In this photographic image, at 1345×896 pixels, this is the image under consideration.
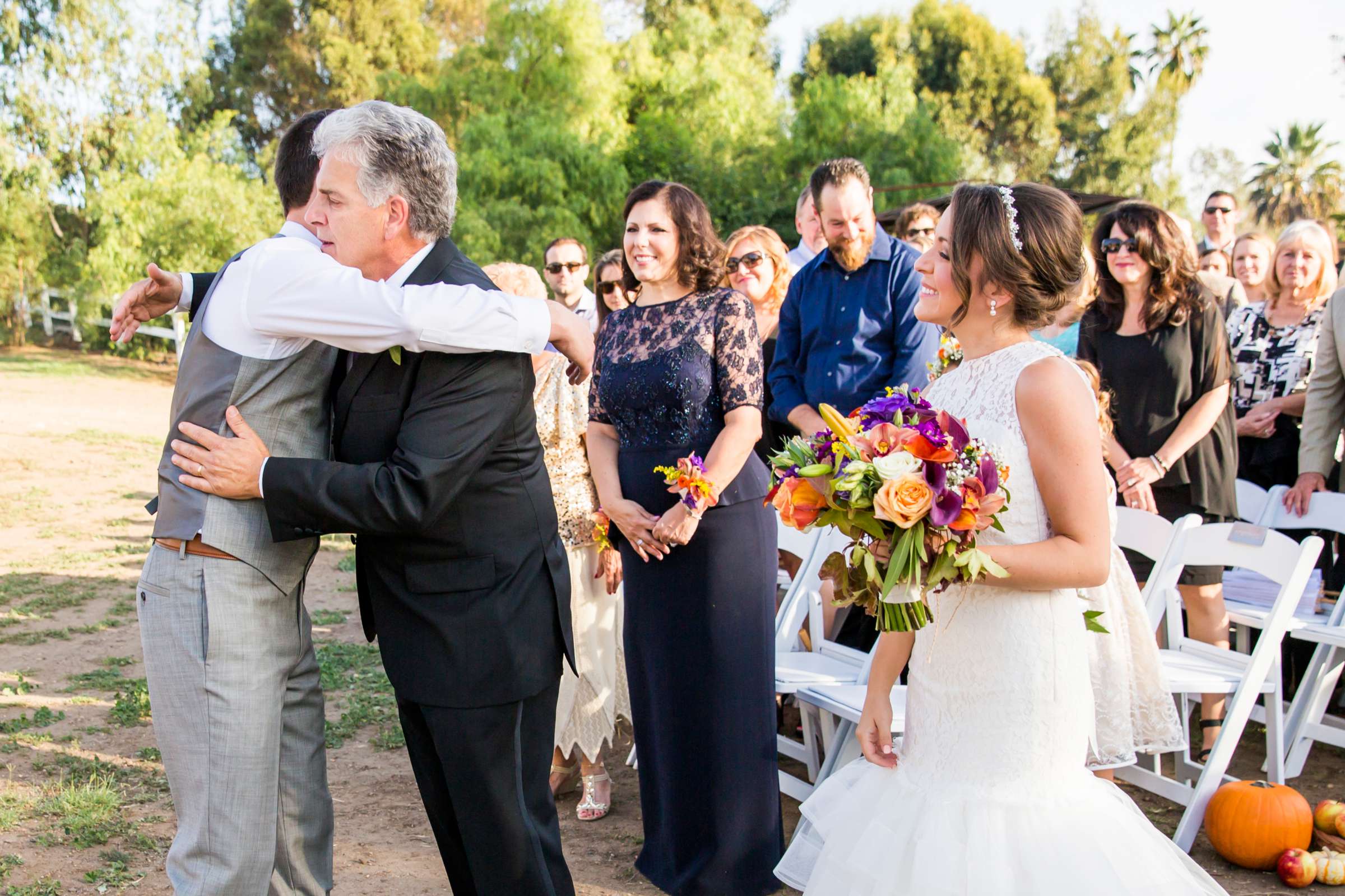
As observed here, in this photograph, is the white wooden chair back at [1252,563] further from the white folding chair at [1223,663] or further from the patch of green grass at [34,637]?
the patch of green grass at [34,637]

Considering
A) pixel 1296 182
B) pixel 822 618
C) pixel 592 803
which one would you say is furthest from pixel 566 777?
pixel 1296 182

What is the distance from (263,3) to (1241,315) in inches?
1453

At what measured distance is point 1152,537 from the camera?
4.79 metres

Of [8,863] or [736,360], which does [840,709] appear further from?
[8,863]

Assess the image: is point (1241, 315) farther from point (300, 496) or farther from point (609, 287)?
point (300, 496)

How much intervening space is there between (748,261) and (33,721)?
15.1 feet

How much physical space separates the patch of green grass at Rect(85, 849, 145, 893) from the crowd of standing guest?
174 centimetres

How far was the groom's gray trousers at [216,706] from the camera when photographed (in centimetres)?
259

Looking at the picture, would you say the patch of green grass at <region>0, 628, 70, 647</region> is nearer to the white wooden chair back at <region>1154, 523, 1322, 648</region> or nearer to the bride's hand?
the bride's hand

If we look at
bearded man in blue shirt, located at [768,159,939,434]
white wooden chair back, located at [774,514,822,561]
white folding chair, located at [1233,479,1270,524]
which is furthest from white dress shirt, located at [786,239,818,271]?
white folding chair, located at [1233,479,1270,524]

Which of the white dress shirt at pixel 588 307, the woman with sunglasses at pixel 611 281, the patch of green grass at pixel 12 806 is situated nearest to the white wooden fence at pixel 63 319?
the white dress shirt at pixel 588 307

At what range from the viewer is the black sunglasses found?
20.5 ft

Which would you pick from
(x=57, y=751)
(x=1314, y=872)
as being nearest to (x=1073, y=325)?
(x=1314, y=872)

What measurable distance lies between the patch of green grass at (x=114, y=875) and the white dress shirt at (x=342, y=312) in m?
2.53
